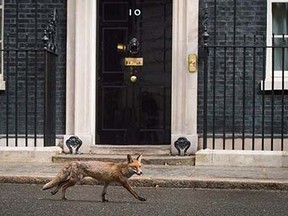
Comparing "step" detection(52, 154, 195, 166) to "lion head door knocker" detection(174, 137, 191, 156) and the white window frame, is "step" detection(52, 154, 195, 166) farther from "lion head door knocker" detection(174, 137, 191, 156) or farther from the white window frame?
the white window frame

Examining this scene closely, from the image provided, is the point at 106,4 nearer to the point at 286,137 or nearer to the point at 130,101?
the point at 130,101

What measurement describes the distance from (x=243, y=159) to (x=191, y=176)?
4.35ft

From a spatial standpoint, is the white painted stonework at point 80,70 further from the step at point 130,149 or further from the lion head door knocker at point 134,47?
the lion head door knocker at point 134,47

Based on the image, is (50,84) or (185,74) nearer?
(185,74)

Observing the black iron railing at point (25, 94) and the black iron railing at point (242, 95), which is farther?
the black iron railing at point (25, 94)

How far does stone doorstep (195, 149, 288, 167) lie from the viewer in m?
9.48

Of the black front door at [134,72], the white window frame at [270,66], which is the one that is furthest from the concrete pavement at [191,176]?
the white window frame at [270,66]

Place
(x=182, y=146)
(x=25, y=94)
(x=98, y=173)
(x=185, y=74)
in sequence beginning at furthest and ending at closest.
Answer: (x=25, y=94)
(x=185, y=74)
(x=182, y=146)
(x=98, y=173)

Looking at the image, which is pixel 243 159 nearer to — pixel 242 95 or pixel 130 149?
pixel 242 95

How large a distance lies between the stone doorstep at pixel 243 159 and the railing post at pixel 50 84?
7.67 feet

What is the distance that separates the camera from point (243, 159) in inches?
375

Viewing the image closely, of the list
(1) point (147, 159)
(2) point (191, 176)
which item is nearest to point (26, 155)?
(1) point (147, 159)

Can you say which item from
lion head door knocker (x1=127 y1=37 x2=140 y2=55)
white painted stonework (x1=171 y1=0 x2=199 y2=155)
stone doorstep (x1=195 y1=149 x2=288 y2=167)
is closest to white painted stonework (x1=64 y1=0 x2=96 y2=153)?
lion head door knocker (x1=127 y1=37 x2=140 y2=55)

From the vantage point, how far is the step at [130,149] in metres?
10.2
